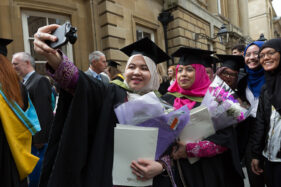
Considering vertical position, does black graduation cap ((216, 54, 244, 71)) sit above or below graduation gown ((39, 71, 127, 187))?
above

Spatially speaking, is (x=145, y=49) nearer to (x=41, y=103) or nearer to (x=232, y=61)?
(x=41, y=103)

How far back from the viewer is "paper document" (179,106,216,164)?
1.80m

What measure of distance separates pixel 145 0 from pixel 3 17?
5360mm

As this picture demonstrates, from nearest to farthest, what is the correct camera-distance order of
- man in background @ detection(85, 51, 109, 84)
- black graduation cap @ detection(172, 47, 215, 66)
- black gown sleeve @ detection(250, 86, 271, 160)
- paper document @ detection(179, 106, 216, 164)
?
paper document @ detection(179, 106, 216, 164) < black graduation cap @ detection(172, 47, 215, 66) < black gown sleeve @ detection(250, 86, 271, 160) < man in background @ detection(85, 51, 109, 84)

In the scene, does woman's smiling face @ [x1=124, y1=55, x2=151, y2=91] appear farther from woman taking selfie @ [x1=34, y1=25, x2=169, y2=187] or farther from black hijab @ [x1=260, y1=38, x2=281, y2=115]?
black hijab @ [x1=260, y1=38, x2=281, y2=115]

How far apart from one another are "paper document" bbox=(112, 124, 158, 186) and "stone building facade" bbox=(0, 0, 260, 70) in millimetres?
4486

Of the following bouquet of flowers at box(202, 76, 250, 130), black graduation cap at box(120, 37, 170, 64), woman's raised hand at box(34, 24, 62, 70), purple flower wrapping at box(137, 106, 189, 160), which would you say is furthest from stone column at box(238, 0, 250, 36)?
woman's raised hand at box(34, 24, 62, 70)

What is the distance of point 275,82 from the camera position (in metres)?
2.39

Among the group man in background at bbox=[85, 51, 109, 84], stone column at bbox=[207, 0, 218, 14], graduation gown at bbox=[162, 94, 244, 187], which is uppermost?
stone column at bbox=[207, 0, 218, 14]

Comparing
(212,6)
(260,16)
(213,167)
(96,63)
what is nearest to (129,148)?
(213,167)

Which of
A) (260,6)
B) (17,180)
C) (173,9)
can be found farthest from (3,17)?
(260,6)

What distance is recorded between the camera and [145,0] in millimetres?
8500

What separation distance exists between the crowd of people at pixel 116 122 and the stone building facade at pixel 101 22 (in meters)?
2.22

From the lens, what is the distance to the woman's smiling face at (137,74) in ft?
6.02
